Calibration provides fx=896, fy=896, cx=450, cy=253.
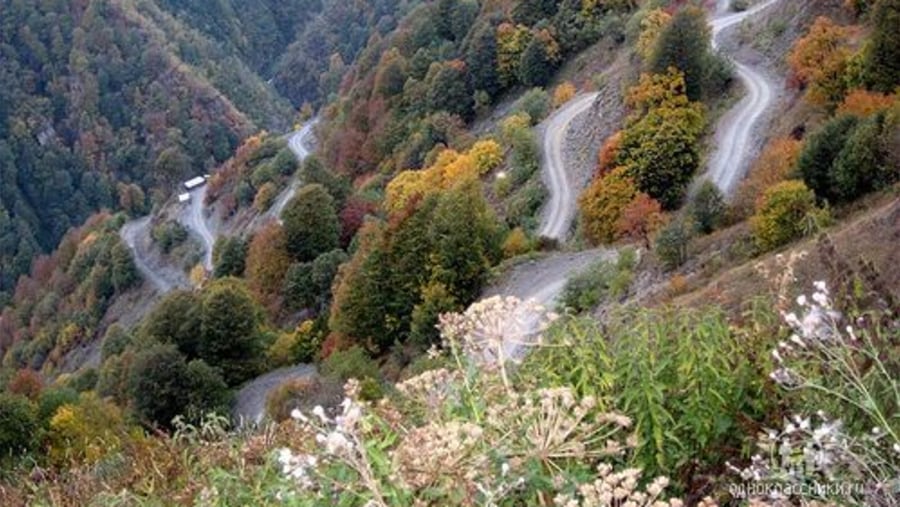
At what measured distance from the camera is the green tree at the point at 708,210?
31656 millimetres

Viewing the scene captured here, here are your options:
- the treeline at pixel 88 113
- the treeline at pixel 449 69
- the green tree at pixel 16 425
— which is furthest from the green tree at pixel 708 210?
the treeline at pixel 88 113

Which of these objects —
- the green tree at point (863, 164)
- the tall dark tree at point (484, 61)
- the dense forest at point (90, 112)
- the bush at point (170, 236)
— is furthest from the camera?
the dense forest at point (90, 112)

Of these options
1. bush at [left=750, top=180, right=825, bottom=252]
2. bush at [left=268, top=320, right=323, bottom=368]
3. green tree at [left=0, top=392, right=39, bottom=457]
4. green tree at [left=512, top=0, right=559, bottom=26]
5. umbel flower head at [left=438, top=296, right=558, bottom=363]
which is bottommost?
bush at [left=268, top=320, right=323, bottom=368]

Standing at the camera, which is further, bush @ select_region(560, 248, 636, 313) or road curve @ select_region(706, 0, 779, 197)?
road curve @ select_region(706, 0, 779, 197)

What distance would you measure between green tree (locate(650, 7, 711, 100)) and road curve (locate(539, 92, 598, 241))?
761cm

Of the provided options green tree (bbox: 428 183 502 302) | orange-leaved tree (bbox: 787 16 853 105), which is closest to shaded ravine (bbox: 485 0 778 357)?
green tree (bbox: 428 183 502 302)

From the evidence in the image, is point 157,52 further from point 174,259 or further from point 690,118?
point 690,118

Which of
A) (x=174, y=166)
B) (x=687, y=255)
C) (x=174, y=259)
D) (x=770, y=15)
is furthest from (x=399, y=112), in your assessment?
(x=174, y=166)

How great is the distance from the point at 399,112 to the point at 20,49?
114880 mm

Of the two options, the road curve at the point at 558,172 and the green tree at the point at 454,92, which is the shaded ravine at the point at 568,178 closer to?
the road curve at the point at 558,172

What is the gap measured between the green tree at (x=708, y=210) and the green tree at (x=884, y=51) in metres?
6.48

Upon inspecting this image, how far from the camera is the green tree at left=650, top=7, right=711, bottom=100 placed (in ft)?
135

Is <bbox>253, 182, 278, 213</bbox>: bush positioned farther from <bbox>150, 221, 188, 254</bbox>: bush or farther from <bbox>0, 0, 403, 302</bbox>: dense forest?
<bbox>0, 0, 403, 302</bbox>: dense forest

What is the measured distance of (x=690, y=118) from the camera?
1564 inches
